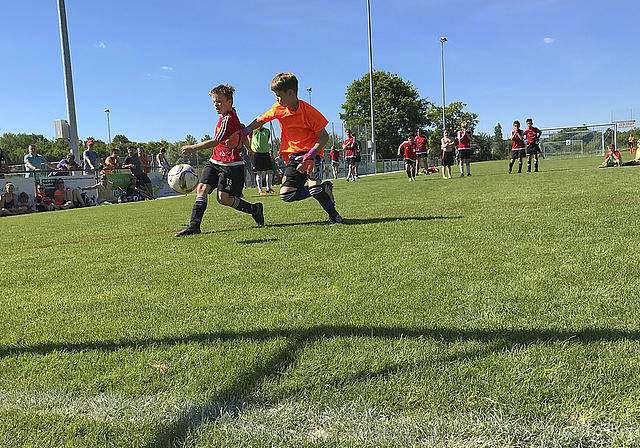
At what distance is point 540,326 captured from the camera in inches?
88.7

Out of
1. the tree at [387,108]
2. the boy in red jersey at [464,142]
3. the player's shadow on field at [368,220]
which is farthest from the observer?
the tree at [387,108]

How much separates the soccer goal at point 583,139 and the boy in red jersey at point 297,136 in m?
56.3

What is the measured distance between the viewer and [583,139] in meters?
55.1

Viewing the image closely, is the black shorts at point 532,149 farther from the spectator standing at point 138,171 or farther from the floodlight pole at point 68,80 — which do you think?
the floodlight pole at point 68,80

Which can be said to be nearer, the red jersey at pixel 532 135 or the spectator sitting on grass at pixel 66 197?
the spectator sitting on grass at pixel 66 197

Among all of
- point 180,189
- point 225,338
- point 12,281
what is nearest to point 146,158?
point 180,189

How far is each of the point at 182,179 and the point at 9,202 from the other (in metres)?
9.56

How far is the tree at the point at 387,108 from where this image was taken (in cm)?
6400

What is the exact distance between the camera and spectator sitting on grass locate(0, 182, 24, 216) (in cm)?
1311

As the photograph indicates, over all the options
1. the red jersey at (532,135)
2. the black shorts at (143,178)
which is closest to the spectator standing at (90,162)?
the black shorts at (143,178)

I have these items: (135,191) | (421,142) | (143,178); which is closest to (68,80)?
(143,178)

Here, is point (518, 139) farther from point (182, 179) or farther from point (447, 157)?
point (182, 179)

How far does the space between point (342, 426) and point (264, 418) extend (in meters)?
0.29

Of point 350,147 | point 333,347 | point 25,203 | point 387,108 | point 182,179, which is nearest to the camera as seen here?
point 333,347
